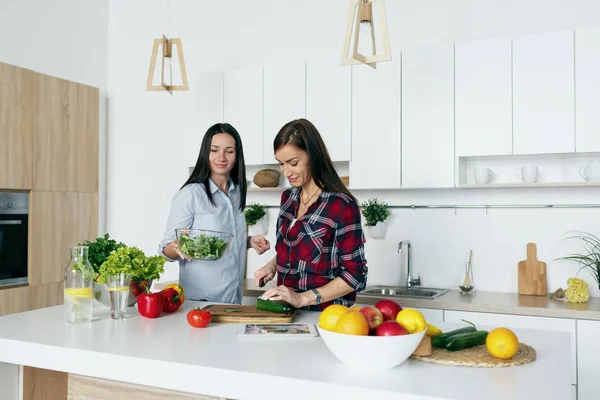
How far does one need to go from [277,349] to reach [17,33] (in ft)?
11.2

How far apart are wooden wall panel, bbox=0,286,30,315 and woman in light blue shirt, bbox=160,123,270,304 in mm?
1617

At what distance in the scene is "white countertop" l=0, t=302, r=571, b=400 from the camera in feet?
4.35

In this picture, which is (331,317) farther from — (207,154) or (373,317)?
(207,154)

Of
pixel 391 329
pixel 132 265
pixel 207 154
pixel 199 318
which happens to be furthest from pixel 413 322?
pixel 207 154

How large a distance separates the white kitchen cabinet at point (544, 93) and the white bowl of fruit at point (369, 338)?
1.98 m

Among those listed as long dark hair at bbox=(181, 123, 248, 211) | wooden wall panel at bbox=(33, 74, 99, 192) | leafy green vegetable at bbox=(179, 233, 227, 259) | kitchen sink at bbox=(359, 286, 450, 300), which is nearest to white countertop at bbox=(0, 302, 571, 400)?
leafy green vegetable at bbox=(179, 233, 227, 259)

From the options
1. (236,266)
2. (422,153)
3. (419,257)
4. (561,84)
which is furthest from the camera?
(419,257)

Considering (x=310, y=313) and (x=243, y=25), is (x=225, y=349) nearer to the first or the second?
(x=310, y=313)

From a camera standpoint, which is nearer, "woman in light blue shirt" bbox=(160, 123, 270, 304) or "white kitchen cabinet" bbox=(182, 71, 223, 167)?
"woman in light blue shirt" bbox=(160, 123, 270, 304)

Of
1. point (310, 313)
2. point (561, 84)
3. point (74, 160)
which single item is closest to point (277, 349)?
point (310, 313)

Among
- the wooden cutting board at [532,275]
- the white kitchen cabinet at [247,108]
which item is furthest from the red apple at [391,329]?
the white kitchen cabinet at [247,108]

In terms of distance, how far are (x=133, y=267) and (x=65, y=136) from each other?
242 centimetres

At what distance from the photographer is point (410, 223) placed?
378 centimetres

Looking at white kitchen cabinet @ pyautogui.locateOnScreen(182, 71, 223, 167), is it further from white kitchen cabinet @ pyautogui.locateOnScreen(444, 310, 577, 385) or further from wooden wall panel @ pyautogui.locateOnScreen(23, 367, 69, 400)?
wooden wall panel @ pyautogui.locateOnScreen(23, 367, 69, 400)
